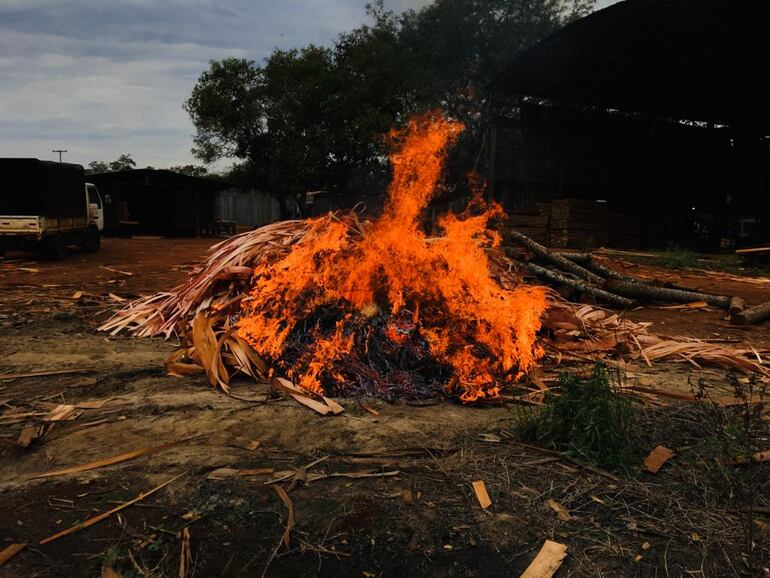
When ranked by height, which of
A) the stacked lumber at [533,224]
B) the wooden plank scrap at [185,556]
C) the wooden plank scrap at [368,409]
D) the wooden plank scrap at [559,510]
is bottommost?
the wooden plank scrap at [185,556]

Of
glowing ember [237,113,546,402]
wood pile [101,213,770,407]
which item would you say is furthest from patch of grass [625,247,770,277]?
glowing ember [237,113,546,402]

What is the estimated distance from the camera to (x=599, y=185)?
24891mm

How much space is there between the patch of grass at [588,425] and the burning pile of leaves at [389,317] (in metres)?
1.04

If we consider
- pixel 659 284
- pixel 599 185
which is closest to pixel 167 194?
pixel 599 185

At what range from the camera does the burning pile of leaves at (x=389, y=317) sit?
207 inches

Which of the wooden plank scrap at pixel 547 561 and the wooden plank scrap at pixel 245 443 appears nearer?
the wooden plank scrap at pixel 547 561

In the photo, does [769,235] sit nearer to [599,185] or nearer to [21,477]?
[599,185]

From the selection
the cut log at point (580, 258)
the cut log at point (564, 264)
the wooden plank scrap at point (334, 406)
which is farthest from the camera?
the cut log at point (580, 258)

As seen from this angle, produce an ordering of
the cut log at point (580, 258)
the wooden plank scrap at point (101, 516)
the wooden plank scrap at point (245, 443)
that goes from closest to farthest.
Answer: the wooden plank scrap at point (101, 516), the wooden plank scrap at point (245, 443), the cut log at point (580, 258)

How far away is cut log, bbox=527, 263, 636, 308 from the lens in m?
9.28

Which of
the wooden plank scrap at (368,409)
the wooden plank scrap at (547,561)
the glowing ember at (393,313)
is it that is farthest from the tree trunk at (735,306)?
the wooden plank scrap at (547,561)

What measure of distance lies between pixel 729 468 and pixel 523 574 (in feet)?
5.63

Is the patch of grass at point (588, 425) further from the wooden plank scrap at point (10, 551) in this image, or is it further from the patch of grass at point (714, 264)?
the patch of grass at point (714, 264)

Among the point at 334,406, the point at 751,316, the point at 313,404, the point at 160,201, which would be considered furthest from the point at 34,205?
the point at 160,201
